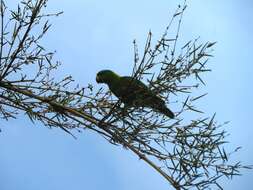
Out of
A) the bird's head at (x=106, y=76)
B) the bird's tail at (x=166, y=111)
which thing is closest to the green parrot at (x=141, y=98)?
the bird's tail at (x=166, y=111)

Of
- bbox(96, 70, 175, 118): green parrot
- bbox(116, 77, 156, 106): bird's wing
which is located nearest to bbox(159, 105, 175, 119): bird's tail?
bbox(96, 70, 175, 118): green parrot

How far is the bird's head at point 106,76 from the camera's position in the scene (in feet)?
20.7

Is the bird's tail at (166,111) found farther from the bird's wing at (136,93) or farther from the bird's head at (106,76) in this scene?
the bird's head at (106,76)

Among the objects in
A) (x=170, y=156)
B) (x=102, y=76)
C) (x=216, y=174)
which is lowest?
(x=216, y=174)

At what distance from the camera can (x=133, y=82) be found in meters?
4.88

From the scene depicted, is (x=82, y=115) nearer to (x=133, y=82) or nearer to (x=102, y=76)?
(x=133, y=82)

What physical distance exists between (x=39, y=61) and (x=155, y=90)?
4.92 feet

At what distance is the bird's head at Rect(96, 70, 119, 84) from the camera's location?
6302 millimetres

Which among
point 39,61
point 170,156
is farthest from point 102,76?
point 170,156

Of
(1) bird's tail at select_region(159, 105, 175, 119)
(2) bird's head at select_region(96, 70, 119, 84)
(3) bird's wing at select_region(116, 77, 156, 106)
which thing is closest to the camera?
(3) bird's wing at select_region(116, 77, 156, 106)

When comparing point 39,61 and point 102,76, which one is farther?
point 102,76

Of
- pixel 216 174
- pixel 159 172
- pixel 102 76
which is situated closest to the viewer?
pixel 159 172

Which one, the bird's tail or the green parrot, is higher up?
the green parrot

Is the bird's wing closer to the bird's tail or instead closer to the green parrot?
the green parrot
